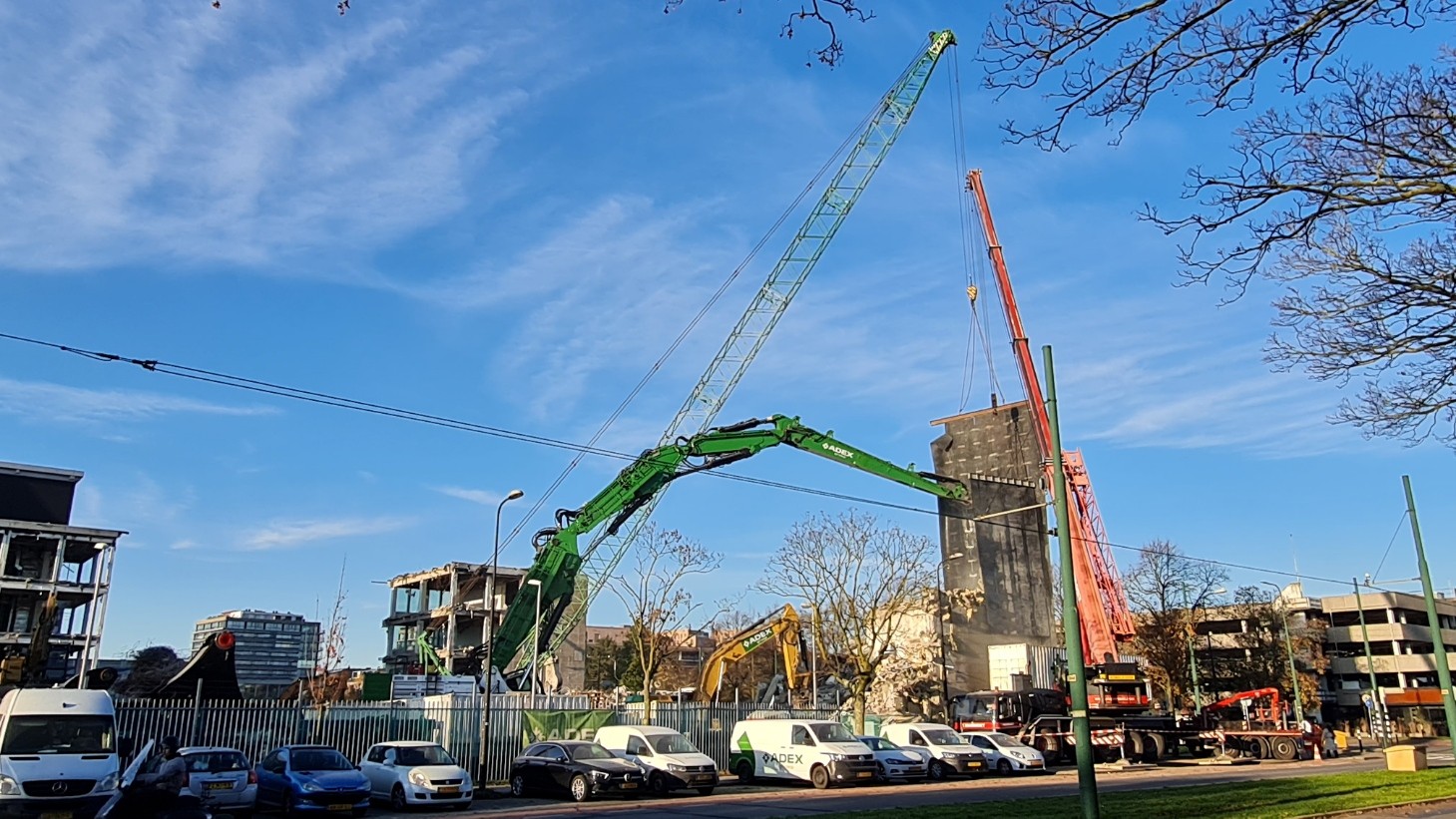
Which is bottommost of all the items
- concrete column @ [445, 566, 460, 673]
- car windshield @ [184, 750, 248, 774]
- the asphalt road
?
the asphalt road

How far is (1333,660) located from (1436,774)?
64.5 m

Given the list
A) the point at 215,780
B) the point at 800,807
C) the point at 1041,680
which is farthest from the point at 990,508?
the point at 215,780

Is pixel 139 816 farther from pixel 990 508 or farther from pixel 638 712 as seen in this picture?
pixel 990 508

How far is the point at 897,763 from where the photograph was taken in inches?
1148

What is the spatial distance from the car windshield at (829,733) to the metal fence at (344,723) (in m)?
7.39

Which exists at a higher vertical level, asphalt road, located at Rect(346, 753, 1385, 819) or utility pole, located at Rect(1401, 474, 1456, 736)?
utility pole, located at Rect(1401, 474, 1456, 736)

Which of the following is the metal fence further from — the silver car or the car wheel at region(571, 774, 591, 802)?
the car wheel at region(571, 774, 591, 802)

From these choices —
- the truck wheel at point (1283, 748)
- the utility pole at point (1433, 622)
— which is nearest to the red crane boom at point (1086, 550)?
the truck wheel at point (1283, 748)

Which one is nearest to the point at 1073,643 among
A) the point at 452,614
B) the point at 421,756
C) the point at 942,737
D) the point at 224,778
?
the point at 421,756

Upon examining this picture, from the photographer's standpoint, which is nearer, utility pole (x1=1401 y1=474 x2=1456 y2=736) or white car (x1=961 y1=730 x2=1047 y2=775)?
utility pole (x1=1401 y1=474 x2=1456 y2=736)

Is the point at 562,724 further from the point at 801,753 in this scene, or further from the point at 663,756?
the point at 801,753

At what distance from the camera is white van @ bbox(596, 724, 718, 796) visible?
25.5 metres

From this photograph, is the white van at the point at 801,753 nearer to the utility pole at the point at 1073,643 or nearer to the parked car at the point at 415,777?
the parked car at the point at 415,777

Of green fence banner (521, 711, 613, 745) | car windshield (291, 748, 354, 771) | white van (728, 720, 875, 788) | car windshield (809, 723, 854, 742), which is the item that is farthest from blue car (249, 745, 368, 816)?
car windshield (809, 723, 854, 742)
